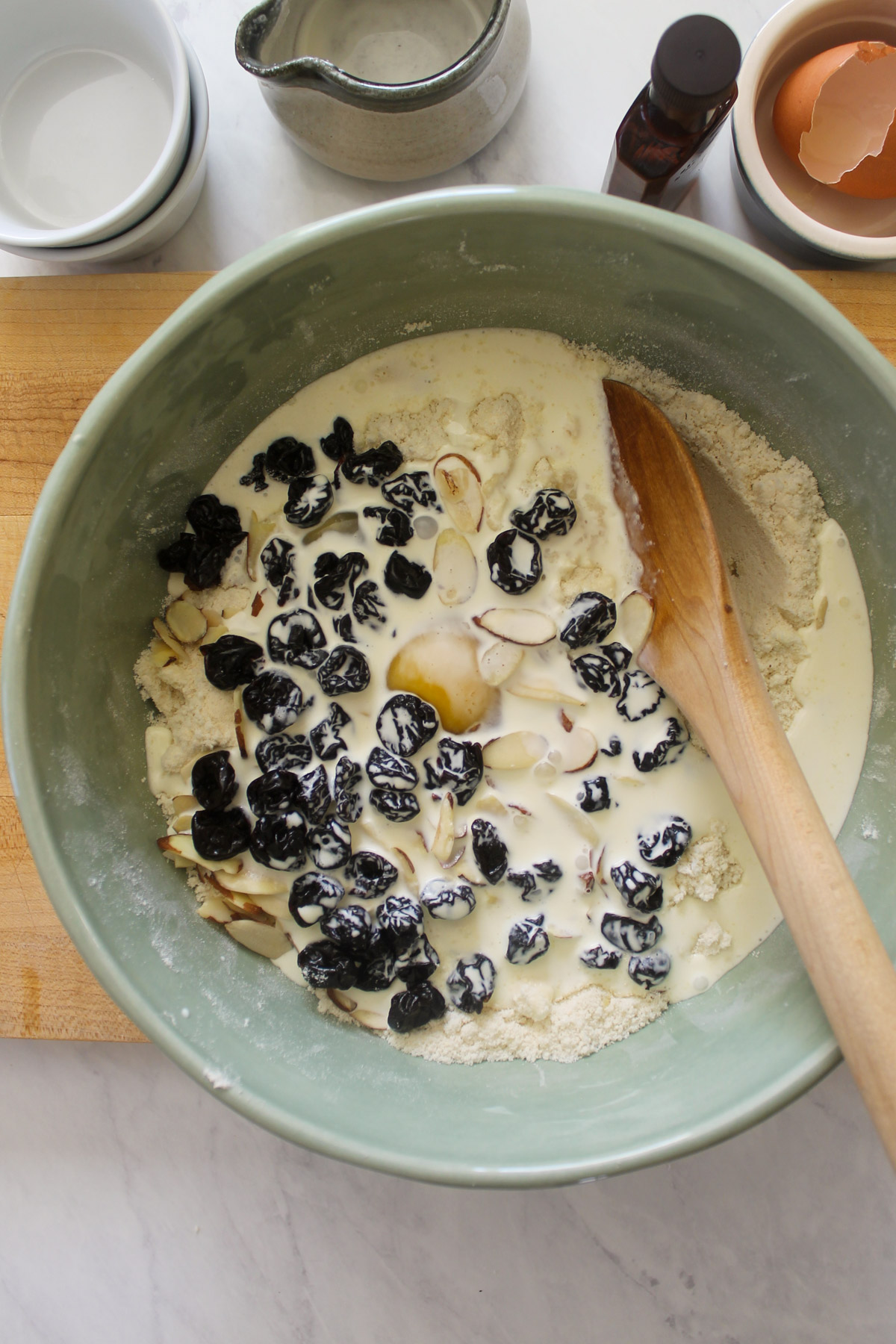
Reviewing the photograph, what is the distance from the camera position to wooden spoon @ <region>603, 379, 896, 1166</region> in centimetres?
63

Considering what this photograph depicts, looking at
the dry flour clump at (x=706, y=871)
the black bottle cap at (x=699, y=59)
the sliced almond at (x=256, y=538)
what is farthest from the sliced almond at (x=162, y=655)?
the black bottle cap at (x=699, y=59)

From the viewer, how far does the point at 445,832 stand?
818 mm

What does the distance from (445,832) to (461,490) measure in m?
0.33

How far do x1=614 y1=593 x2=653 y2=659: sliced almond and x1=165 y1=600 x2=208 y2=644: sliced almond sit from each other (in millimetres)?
404

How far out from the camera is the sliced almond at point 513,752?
2.72 feet

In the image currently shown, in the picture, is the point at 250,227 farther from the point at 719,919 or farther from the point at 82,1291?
the point at 82,1291

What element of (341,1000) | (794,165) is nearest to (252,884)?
(341,1000)

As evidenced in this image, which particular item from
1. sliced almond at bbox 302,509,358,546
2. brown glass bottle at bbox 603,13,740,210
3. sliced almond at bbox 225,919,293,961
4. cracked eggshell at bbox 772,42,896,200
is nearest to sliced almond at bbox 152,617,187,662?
sliced almond at bbox 302,509,358,546

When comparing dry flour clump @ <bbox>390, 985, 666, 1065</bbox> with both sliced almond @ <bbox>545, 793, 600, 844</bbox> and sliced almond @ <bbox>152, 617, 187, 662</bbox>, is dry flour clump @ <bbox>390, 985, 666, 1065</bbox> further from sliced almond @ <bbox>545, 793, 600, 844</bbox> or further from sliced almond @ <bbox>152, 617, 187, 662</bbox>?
sliced almond @ <bbox>152, 617, 187, 662</bbox>

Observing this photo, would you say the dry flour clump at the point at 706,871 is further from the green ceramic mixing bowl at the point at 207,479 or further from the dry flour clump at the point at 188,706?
the dry flour clump at the point at 188,706

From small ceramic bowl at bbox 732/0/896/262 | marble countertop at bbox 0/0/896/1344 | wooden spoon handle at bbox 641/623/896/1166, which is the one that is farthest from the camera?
marble countertop at bbox 0/0/896/1344

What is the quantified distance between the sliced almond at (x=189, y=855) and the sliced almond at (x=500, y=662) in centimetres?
30

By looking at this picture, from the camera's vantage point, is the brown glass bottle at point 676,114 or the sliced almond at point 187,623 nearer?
the brown glass bottle at point 676,114

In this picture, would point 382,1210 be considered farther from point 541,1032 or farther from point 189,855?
point 189,855
